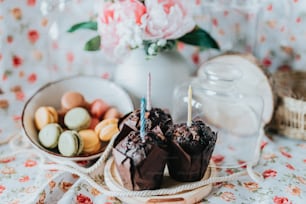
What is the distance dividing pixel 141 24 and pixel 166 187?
0.37 m

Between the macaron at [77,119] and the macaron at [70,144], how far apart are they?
52 millimetres

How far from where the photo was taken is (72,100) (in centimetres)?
113

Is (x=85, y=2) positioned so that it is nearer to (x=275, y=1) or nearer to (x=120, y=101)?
(x=120, y=101)

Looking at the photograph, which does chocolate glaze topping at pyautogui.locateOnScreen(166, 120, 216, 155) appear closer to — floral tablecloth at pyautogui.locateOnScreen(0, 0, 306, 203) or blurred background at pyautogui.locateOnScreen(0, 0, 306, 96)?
floral tablecloth at pyautogui.locateOnScreen(0, 0, 306, 203)

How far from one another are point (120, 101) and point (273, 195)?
1.46ft

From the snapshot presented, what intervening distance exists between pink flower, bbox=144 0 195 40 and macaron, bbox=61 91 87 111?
0.75 feet

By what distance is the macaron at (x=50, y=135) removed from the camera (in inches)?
40.4

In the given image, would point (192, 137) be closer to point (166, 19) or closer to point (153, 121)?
point (153, 121)

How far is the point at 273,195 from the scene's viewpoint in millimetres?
932

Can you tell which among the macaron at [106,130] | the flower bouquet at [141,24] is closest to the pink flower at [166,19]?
the flower bouquet at [141,24]

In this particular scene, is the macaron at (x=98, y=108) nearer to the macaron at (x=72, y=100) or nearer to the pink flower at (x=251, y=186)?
the macaron at (x=72, y=100)

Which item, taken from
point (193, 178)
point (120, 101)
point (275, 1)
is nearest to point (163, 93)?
point (120, 101)

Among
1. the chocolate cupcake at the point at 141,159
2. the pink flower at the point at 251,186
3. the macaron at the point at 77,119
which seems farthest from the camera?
the macaron at the point at 77,119

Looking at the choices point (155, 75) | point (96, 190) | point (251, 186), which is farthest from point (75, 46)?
point (251, 186)
